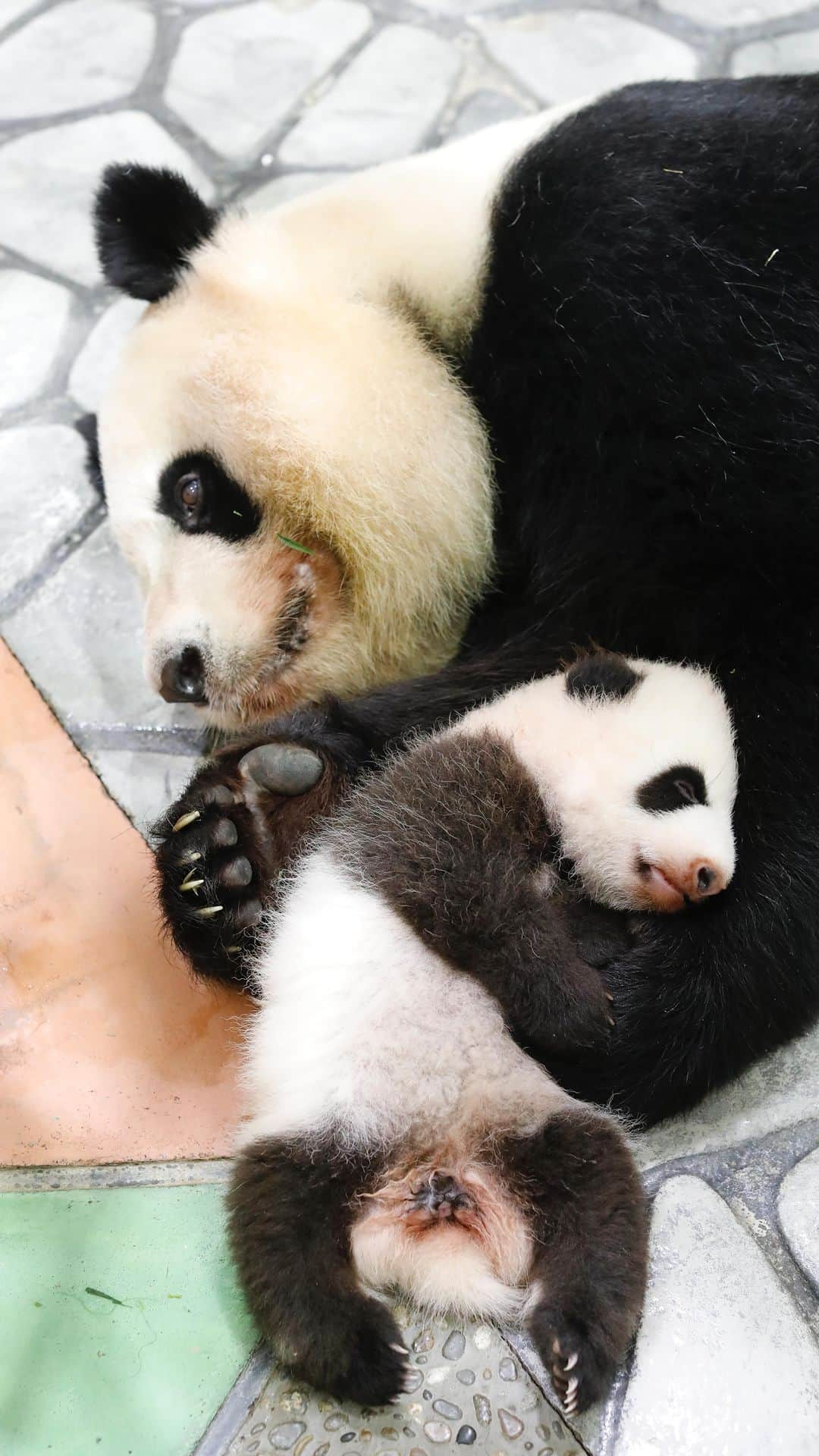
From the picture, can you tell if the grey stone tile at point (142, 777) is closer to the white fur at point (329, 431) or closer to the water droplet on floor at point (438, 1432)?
the white fur at point (329, 431)

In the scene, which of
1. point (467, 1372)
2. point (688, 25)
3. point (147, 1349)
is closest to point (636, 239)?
point (467, 1372)

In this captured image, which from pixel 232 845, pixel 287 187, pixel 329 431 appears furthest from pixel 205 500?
pixel 287 187

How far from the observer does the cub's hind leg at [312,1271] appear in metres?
1.63

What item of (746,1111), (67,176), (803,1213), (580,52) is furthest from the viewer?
(580,52)

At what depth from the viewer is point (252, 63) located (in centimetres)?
452

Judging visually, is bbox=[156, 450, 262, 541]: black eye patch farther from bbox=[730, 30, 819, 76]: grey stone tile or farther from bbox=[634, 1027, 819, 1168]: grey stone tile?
bbox=[730, 30, 819, 76]: grey stone tile

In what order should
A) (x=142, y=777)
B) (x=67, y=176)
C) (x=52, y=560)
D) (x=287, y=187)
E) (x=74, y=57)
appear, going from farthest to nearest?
(x=74, y=57) < (x=67, y=176) < (x=287, y=187) < (x=52, y=560) < (x=142, y=777)

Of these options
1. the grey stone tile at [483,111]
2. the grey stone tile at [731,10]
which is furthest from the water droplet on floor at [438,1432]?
the grey stone tile at [731,10]

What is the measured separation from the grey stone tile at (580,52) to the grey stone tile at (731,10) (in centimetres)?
21

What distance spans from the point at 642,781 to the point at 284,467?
0.96 m

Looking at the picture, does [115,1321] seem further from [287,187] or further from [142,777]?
[287,187]

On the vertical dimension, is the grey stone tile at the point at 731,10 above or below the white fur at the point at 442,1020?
above

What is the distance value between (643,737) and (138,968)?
110cm

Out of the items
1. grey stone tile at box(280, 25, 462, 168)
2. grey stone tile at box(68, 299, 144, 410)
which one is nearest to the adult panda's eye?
grey stone tile at box(68, 299, 144, 410)
